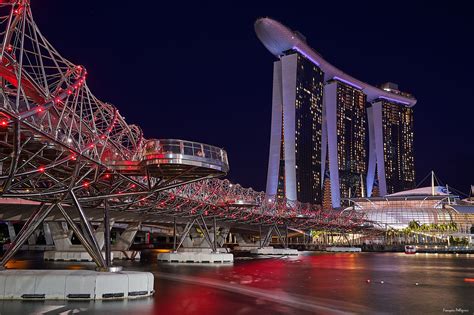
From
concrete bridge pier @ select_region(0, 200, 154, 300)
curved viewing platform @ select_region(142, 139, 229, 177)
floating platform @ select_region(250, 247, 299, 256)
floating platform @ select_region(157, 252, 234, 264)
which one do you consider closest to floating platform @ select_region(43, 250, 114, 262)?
floating platform @ select_region(157, 252, 234, 264)

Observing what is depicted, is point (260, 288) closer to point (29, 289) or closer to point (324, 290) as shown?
point (324, 290)

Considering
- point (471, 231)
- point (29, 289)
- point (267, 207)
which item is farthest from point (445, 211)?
point (29, 289)

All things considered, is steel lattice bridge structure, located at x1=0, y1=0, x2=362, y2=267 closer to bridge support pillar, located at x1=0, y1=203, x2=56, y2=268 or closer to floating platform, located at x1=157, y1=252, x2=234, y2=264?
bridge support pillar, located at x1=0, y1=203, x2=56, y2=268

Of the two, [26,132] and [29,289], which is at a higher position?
[26,132]

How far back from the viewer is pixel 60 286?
22.0 m

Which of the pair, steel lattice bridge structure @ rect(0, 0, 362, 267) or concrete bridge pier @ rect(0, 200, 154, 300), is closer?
steel lattice bridge structure @ rect(0, 0, 362, 267)

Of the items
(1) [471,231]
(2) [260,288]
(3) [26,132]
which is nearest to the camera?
(3) [26,132]

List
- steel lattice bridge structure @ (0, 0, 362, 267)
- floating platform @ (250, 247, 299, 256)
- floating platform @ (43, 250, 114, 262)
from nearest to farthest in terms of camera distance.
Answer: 1. steel lattice bridge structure @ (0, 0, 362, 267)
2. floating platform @ (43, 250, 114, 262)
3. floating platform @ (250, 247, 299, 256)

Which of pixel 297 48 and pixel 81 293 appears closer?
pixel 81 293

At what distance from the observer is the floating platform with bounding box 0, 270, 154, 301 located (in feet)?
71.6

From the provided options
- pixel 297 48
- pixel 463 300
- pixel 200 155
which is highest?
pixel 297 48

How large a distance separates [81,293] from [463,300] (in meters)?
17.3

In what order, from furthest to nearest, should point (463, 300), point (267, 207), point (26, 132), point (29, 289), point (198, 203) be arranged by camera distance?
point (267, 207)
point (198, 203)
point (463, 300)
point (29, 289)
point (26, 132)

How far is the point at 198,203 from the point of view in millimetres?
63906
